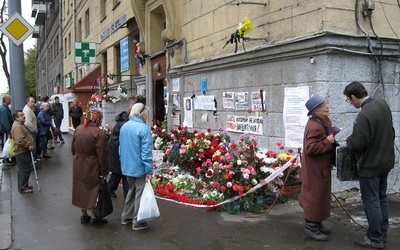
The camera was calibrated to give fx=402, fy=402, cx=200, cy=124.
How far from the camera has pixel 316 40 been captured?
579 centimetres

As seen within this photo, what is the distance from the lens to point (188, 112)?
9.96m

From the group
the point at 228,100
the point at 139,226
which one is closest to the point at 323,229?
the point at 139,226

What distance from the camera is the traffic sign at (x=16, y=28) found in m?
8.43

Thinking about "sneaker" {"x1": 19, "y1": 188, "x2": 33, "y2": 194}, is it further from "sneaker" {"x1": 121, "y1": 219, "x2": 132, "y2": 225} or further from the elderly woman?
"sneaker" {"x1": 121, "y1": 219, "x2": 132, "y2": 225}

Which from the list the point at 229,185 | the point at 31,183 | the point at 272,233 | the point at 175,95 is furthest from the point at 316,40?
the point at 31,183

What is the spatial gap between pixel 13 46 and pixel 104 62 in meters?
10.4

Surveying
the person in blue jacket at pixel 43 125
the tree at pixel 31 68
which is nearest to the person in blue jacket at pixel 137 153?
the person in blue jacket at pixel 43 125

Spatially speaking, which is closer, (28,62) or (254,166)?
(254,166)

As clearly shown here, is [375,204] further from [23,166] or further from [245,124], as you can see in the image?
[23,166]

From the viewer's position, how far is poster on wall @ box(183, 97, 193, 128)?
9809mm

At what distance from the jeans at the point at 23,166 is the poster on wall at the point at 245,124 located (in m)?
3.88

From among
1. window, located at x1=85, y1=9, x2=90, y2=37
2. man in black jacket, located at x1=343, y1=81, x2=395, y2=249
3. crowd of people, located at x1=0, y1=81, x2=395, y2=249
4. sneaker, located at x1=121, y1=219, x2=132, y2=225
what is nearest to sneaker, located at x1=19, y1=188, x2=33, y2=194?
crowd of people, located at x1=0, y1=81, x2=395, y2=249

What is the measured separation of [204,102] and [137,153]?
13.8 feet

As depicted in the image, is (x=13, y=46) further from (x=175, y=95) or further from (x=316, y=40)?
(x=316, y=40)
